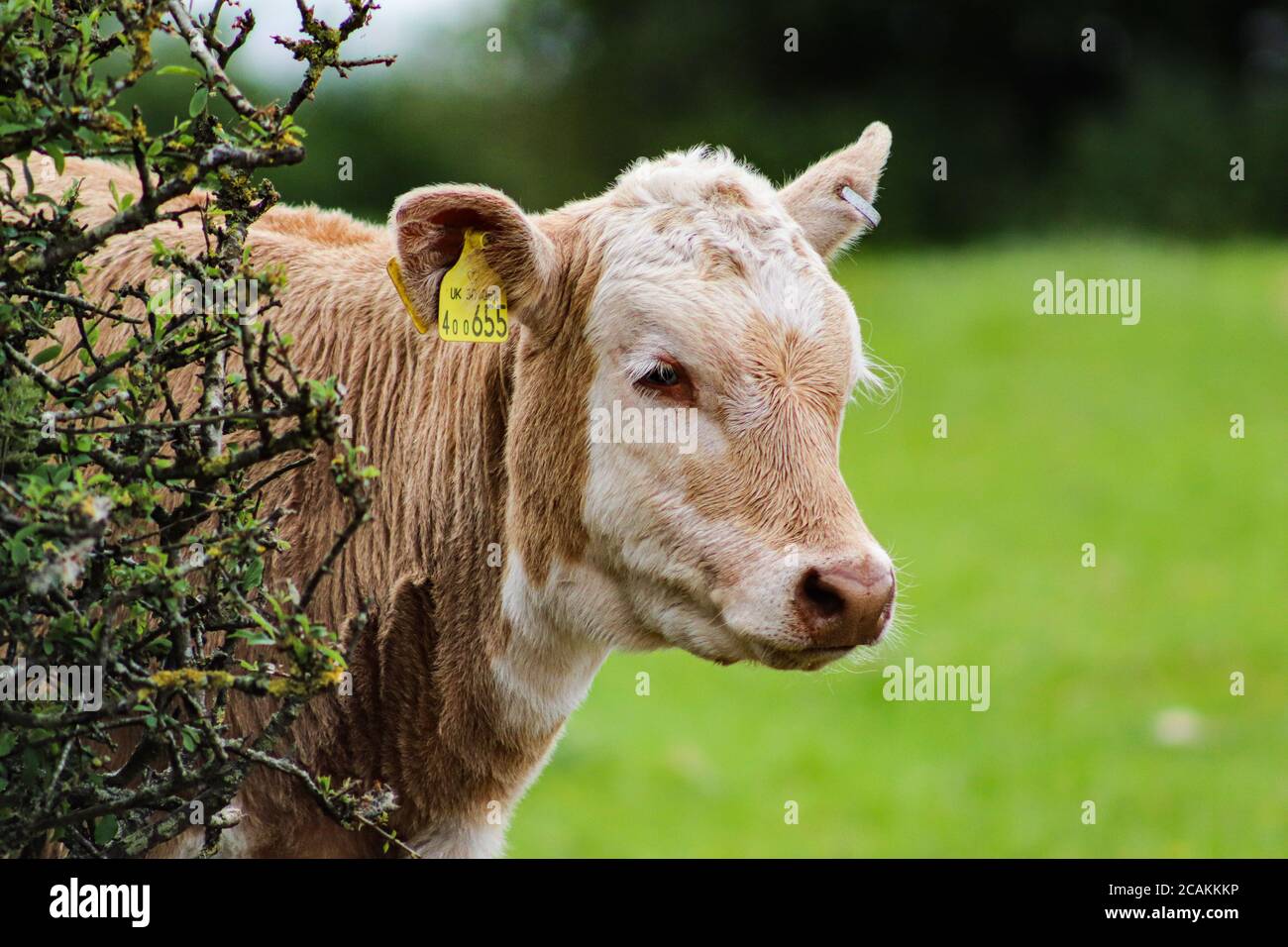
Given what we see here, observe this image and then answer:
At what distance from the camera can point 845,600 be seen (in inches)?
148

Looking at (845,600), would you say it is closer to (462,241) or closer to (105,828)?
(462,241)

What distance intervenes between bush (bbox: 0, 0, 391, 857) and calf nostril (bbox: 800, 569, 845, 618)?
109 cm

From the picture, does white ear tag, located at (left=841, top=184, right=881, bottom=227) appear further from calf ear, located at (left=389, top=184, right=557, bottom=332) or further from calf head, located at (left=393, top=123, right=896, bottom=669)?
calf ear, located at (left=389, top=184, right=557, bottom=332)

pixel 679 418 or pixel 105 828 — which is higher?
pixel 679 418

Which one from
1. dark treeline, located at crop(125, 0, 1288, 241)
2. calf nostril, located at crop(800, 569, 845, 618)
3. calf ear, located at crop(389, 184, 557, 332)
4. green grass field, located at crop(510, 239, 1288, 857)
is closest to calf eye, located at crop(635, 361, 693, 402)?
calf ear, located at crop(389, 184, 557, 332)

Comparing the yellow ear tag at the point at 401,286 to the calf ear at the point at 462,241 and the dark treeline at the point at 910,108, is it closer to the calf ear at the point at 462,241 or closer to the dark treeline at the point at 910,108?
the calf ear at the point at 462,241

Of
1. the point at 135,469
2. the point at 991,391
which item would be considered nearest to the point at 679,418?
the point at 135,469

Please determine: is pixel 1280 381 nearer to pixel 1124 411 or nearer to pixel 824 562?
pixel 1124 411

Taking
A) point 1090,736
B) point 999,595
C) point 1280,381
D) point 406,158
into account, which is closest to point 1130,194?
point 1280,381

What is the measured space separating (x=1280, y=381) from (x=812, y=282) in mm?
14475

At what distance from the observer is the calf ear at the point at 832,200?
191 inches

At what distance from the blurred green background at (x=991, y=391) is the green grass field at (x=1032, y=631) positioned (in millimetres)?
39

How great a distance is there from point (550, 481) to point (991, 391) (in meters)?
14.3

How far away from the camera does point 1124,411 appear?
17.2m
